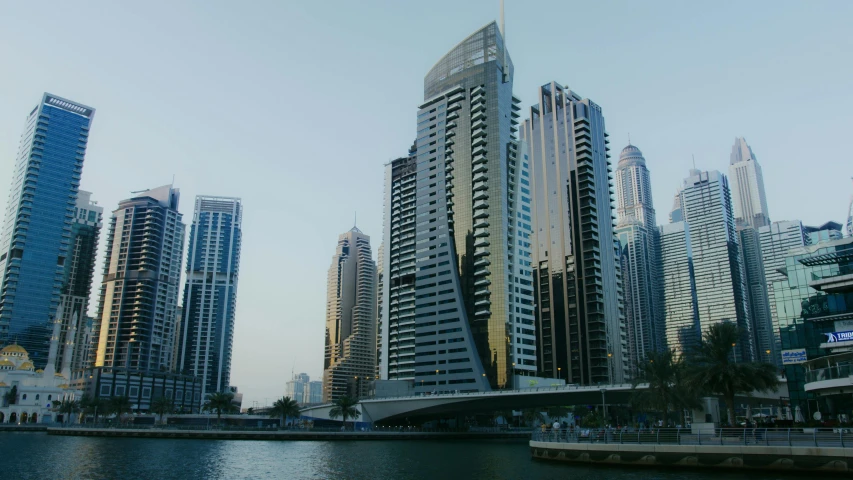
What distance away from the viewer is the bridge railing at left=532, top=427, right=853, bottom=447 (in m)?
47.0

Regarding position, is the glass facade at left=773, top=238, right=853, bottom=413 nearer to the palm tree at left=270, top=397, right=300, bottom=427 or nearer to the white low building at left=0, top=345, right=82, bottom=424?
the palm tree at left=270, top=397, right=300, bottom=427

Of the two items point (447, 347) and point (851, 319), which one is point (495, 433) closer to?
point (447, 347)

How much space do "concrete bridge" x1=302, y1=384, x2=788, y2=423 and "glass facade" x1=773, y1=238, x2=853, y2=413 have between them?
51.4 feet

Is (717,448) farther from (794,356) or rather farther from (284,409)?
(284,409)

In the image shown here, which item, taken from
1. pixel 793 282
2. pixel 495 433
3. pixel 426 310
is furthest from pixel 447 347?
pixel 793 282

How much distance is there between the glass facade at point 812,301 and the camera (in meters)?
75.6

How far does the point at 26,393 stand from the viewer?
190m

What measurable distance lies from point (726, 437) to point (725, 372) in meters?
11.3

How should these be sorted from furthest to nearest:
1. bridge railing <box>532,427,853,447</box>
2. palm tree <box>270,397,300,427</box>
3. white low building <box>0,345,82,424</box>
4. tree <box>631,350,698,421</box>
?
white low building <box>0,345,82,424</box>
palm tree <box>270,397,300,427</box>
tree <box>631,350,698,421</box>
bridge railing <box>532,427,853,447</box>

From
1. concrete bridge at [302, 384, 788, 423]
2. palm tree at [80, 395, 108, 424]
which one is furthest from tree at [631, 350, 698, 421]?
palm tree at [80, 395, 108, 424]

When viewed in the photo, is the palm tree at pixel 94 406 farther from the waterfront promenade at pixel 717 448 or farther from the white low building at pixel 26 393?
the waterfront promenade at pixel 717 448

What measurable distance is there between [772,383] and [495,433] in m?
100

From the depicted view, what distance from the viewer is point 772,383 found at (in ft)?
203

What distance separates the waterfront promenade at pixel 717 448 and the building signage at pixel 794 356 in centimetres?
2687
